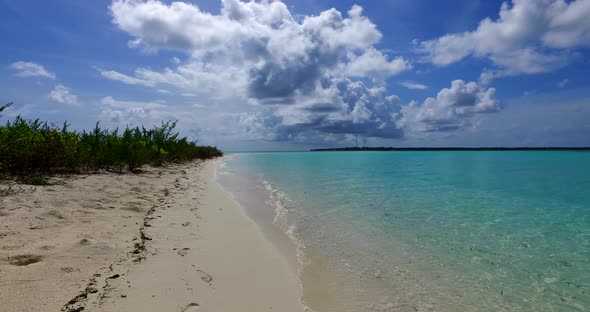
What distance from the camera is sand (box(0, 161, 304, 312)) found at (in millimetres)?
3227

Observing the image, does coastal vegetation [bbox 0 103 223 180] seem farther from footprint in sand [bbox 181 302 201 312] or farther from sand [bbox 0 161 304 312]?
footprint in sand [bbox 181 302 201 312]

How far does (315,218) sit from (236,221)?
7.29 feet

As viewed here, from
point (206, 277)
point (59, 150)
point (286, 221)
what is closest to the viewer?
point (206, 277)

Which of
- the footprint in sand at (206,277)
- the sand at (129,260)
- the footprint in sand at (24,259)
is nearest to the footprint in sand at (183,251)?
the sand at (129,260)

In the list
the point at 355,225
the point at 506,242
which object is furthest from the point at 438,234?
the point at 355,225

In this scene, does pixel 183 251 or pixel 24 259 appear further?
pixel 183 251

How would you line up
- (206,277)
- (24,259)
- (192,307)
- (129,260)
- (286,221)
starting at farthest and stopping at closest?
(286,221)
(129,260)
(206,277)
(24,259)
(192,307)

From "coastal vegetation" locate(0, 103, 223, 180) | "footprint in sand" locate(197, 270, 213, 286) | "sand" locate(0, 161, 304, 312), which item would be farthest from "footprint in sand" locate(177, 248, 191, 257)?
"coastal vegetation" locate(0, 103, 223, 180)

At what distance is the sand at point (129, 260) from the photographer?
A: 323 centimetres

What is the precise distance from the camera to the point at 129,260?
4.25m

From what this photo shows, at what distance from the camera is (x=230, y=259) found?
4977 millimetres

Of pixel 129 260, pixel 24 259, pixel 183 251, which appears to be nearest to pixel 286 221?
pixel 183 251

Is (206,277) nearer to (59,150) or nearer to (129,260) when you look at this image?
(129,260)

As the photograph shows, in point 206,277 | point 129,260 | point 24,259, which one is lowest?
point 206,277
